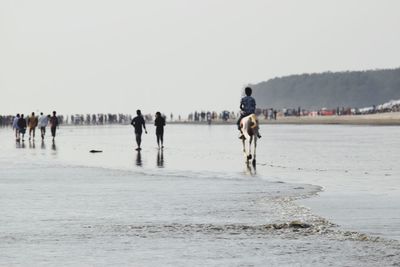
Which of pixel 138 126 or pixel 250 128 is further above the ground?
pixel 250 128

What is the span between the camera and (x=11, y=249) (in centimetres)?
1017

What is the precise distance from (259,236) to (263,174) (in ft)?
39.4

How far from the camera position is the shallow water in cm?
971

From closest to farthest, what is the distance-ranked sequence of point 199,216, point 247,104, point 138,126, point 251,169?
point 199,216 → point 251,169 → point 247,104 → point 138,126

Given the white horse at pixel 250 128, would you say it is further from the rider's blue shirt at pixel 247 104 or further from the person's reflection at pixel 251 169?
the person's reflection at pixel 251 169

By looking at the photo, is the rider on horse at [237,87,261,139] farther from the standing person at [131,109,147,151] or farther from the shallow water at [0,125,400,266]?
the standing person at [131,109,147,151]

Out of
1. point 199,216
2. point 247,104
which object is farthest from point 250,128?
point 199,216

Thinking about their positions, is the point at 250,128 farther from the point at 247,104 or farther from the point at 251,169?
the point at 251,169

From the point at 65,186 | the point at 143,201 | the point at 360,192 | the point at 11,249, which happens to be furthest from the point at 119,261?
the point at 65,186

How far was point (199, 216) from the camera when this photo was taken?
1352 centimetres

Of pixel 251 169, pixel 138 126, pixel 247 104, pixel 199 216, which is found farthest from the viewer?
pixel 138 126

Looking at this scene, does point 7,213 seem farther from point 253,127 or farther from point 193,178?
point 253,127

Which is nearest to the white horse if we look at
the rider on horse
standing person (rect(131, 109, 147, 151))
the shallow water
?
the rider on horse

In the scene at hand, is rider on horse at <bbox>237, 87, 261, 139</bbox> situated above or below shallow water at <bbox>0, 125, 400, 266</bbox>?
above
